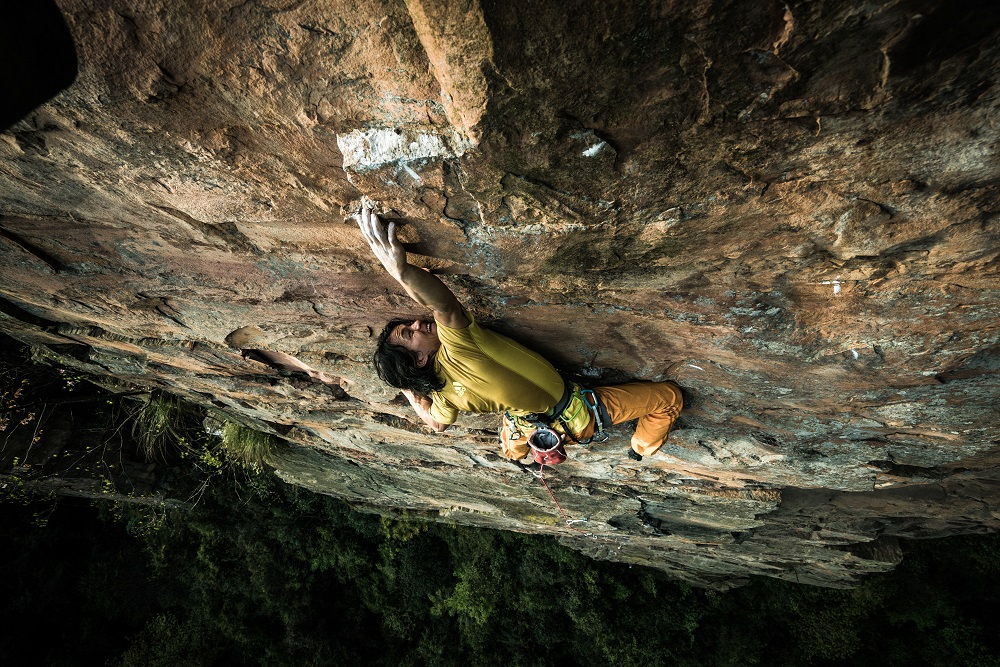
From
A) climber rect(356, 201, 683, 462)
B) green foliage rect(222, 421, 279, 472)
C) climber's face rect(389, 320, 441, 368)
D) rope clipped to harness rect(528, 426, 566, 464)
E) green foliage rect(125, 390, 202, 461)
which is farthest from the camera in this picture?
green foliage rect(125, 390, 202, 461)

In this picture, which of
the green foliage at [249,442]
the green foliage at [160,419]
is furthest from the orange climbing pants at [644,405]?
the green foliage at [160,419]

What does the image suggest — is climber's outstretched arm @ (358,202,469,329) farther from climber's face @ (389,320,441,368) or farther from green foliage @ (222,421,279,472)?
green foliage @ (222,421,279,472)

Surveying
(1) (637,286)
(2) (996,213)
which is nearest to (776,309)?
(1) (637,286)

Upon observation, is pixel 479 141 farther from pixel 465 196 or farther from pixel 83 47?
pixel 83 47

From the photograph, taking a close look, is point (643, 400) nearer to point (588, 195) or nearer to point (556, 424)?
point (556, 424)

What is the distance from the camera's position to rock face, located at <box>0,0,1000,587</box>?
43.5 inches

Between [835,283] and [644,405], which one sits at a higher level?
[835,283]

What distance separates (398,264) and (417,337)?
2.42 ft

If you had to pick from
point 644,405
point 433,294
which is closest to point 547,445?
point 644,405

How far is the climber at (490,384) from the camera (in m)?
2.24

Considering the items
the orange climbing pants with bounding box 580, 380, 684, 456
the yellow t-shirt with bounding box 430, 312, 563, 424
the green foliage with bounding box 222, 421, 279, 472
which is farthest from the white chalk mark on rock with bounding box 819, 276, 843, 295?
the green foliage with bounding box 222, 421, 279, 472

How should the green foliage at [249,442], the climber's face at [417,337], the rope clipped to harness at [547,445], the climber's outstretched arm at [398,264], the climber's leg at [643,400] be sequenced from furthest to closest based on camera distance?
the green foliage at [249,442], the rope clipped to harness at [547,445], the climber's leg at [643,400], the climber's face at [417,337], the climber's outstretched arm at [398,264]

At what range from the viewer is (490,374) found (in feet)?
7.84

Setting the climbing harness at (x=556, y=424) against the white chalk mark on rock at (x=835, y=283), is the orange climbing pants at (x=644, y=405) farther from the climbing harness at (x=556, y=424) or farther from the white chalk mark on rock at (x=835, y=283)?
the white chalk mark on rock at (x=835, y=283)
